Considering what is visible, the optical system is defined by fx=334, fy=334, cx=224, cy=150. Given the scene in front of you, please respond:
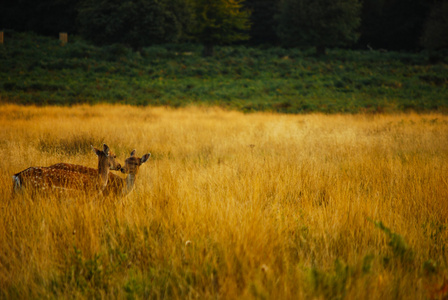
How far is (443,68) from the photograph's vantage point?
31375 millimetres

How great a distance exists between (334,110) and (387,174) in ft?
45.0

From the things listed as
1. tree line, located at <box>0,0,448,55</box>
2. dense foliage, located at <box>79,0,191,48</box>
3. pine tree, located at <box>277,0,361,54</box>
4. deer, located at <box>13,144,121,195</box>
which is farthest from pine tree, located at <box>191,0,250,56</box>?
deer, located at <box>13,144,121,195</box>

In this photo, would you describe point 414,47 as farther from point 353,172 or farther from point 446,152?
point 353,172

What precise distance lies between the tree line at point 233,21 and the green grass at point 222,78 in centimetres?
196

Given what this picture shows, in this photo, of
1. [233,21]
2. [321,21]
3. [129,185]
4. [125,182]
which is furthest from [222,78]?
[129,185]

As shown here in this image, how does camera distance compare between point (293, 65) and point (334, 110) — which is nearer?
point (334, 110)

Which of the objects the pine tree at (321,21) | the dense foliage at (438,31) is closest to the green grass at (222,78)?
the dense foliage at (438,31)

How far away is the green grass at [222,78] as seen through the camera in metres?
20.3

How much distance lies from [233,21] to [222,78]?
13143 millimetres

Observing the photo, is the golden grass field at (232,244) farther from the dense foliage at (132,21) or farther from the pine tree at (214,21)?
the pine tree at (214,21)

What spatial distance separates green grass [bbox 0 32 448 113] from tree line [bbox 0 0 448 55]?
1.96 meters

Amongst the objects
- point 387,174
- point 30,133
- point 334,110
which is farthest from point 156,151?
point 334,110

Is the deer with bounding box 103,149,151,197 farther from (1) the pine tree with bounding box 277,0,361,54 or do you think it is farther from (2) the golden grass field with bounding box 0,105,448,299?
(1) the pine tree with bounding box 277,0,361,54

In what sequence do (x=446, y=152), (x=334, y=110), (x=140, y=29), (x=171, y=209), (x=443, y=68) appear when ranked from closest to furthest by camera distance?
(x=171, y=209) < (x=446, y=152) < (x=334, y=110) < (x=443, y=68) < (x=140, y=29)
